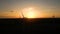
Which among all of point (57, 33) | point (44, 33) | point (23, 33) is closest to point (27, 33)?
point (23, 33)

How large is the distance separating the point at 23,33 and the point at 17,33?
0.93m

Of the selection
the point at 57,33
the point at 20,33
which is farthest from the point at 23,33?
the point at 57,33

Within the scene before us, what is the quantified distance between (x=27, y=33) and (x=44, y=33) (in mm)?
2637

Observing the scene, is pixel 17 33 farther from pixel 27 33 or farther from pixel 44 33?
pixel 44 33

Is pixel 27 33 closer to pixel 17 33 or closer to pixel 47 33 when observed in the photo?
pixel 17 33

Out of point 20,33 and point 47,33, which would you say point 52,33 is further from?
point 20,33

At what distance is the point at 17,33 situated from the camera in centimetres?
2486

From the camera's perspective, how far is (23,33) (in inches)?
985

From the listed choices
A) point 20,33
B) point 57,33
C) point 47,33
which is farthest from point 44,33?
point 20,33

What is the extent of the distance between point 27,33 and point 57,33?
4.65 m

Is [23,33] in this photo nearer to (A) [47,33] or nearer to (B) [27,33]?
(B) [27,33]

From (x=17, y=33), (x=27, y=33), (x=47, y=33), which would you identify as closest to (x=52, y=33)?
(x=47, y=33)

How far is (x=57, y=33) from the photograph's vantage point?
25.1 metres

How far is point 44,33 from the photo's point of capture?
82.3 feet
